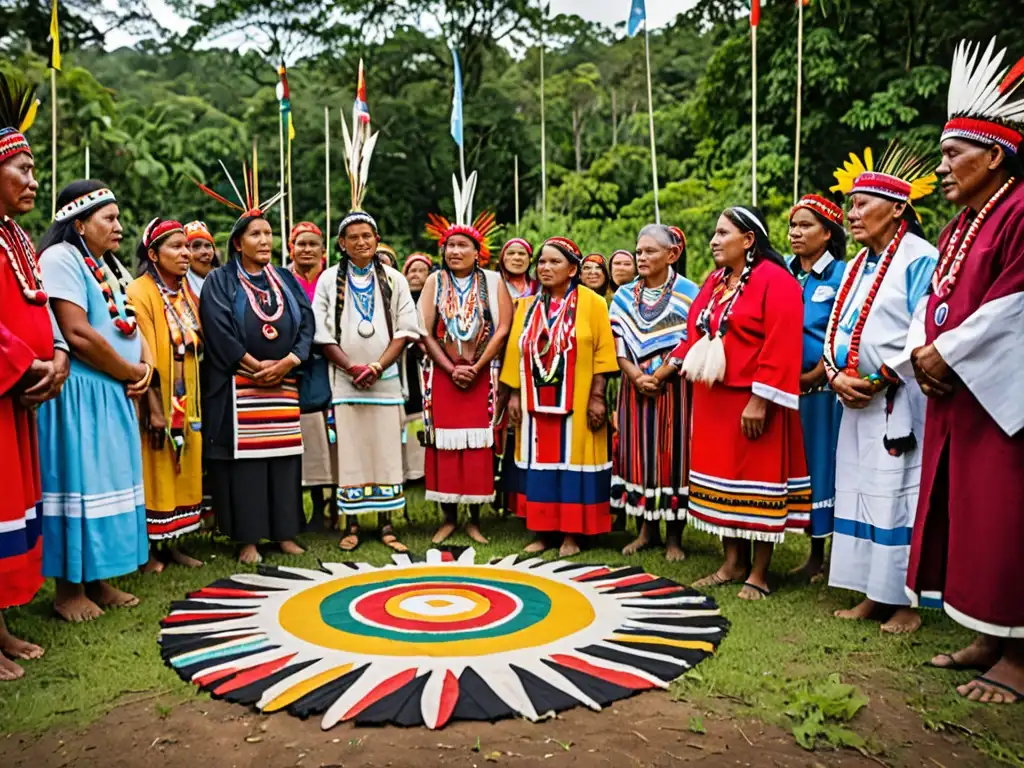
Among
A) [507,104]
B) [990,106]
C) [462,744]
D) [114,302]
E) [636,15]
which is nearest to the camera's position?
[462,744]

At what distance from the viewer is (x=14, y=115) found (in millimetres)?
3738

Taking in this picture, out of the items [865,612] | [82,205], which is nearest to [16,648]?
[82,205]

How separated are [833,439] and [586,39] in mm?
24334

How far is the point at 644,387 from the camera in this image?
5.08 meters

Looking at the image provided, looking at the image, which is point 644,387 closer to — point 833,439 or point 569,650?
point 833,439

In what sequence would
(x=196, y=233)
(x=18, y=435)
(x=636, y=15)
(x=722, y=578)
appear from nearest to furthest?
1. (x=18, y=435)
2. (x=722, y=578)
3. (x=196, y=233)
4. (x=636, y=15)

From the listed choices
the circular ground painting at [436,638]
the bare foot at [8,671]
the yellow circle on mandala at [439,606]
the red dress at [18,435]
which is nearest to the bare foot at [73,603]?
the circular ground painting at [436,638]

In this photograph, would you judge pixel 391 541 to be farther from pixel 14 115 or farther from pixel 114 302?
pixel 14 115

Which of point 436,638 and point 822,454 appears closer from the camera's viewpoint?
point 436,638

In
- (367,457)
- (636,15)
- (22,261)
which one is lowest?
(367,457)

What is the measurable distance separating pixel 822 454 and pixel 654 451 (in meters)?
0.96

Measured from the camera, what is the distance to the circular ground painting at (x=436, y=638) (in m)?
3.12

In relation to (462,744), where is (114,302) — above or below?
above

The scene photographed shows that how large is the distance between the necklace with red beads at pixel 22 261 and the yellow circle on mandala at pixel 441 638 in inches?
68.7
